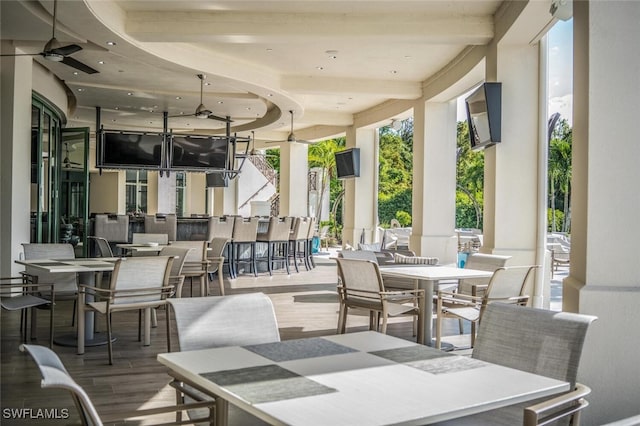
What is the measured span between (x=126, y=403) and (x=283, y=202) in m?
14.4

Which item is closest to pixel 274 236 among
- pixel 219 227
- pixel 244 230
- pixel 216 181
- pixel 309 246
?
pixel 244 230

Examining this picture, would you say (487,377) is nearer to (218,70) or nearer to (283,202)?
(218,70)

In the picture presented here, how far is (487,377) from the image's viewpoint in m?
1.99

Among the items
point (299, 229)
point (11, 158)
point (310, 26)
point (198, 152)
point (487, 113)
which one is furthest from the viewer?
point (299, 229)

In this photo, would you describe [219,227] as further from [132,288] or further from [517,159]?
[132,288]

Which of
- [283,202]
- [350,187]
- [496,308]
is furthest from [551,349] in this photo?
[283,202]

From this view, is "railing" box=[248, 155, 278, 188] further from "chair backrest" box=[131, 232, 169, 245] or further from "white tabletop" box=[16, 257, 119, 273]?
"white tabletop" box=[16, 257, 119, 273]

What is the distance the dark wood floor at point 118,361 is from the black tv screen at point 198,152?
441 cm

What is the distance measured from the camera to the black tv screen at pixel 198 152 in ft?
40.5

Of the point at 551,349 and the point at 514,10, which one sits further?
the point at 514,10

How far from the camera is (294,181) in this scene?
17969 mm

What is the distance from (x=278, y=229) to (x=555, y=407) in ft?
32.6

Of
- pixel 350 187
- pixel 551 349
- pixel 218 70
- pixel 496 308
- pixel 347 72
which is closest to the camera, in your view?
pixel 551 349

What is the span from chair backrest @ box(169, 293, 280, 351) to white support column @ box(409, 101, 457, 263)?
845cm
